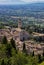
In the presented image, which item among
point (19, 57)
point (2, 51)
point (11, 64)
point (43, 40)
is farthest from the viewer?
point (43, 40)

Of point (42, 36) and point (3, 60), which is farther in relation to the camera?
point (42, 36)

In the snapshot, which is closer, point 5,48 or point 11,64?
point 11,64

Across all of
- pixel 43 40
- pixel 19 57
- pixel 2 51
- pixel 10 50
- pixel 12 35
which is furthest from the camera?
pixel 43 40

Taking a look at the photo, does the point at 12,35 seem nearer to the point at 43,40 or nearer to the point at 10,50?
the point at 43,40

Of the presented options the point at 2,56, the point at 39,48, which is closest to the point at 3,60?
the point at 2,56

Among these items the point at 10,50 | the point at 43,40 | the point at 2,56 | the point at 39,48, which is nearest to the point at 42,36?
the point at 43,40

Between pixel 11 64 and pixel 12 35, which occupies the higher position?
pixel 11 64

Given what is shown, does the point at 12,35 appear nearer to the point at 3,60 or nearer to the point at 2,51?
the point at 2,51

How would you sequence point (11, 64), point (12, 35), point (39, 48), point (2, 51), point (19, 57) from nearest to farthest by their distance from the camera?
point (11, 64) < point (19, 57) < point (2, 51) < point (39, 48) < point (12, 35)

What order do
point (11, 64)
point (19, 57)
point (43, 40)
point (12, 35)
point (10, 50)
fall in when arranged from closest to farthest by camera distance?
point (11, 64) < point (19, 57) < point (10, 50) < point (12, 35) < point (43, 40)
